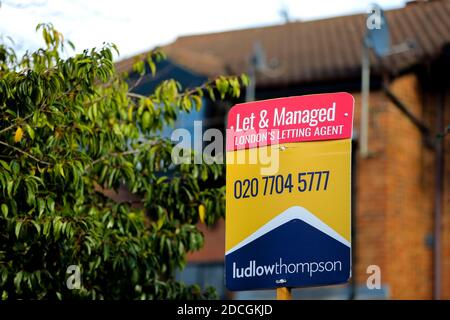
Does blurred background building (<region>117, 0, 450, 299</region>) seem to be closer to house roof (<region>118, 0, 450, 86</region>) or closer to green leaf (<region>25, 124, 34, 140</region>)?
house roof (<region>118, 0, 450, 86</region>)

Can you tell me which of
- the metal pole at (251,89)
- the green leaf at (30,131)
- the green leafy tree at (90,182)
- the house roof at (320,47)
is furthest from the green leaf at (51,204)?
the metal pole at (251,89)

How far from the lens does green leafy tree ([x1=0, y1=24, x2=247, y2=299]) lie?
9.99m

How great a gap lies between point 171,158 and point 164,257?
1.06 metres

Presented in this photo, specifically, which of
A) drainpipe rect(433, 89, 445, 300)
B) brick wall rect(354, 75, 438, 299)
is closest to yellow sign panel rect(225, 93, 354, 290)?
brick wall rect(354, 75, 438, 299)

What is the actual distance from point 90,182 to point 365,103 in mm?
9403

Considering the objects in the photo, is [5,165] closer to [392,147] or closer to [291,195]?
[291,195]

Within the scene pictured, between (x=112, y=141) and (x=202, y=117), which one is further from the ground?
(x=202, y=117)

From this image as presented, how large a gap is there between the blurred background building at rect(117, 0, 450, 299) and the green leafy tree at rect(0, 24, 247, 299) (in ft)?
24.9

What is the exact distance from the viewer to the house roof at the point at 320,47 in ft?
68.8

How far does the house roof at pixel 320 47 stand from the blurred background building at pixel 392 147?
1.1 inches

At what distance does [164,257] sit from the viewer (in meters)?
11.6

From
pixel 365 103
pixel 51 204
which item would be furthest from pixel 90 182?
pixel 365 103

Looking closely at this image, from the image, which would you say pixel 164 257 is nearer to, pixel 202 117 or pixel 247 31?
pixel 202 117

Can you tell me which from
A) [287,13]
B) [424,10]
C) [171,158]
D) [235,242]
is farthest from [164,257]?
[287,13]
